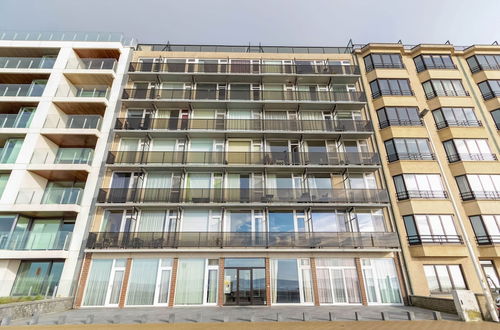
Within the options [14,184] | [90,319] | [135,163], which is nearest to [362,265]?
[90,319]

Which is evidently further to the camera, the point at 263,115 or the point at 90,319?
the point at 263,115

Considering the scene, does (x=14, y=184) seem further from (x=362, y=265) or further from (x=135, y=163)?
(x=362, y=265)

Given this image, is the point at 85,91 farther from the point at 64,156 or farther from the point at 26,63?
the point at 64,156

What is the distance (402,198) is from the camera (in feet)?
59.5

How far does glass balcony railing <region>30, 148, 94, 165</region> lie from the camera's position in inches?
719

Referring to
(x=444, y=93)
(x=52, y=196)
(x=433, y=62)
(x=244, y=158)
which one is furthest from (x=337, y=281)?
(x=433, y=62)

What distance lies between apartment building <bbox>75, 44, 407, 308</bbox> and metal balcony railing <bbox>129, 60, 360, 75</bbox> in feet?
0.43

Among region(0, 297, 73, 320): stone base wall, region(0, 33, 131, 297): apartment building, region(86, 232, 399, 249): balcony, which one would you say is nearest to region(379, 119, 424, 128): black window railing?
region(86, 232, 399, 249): balcony

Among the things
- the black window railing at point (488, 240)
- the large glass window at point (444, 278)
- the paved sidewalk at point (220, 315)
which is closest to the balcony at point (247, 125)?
the black window railing at point (488, 240)

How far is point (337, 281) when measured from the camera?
1614 centimetres

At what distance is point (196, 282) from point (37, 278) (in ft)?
35.6

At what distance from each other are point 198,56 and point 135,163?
12988 millimetres

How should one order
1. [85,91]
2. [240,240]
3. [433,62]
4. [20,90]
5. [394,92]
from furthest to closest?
[433,62] < [85,91] < [394,92] < [20,90] < [240,240]

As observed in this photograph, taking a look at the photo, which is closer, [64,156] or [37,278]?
[37,278]
